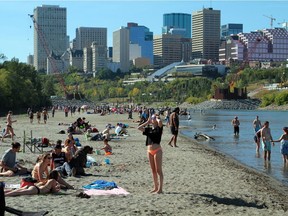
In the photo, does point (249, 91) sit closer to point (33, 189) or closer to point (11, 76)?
point (11, 76)

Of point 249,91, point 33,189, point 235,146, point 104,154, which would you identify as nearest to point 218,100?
point 249,91

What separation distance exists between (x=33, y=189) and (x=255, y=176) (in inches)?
322

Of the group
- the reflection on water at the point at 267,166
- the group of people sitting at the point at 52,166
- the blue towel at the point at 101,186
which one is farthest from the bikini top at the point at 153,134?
the reflection on water at the point at 267,166

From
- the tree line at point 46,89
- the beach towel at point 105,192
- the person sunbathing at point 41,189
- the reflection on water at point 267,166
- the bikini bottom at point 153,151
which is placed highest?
the tree line at point 46,89

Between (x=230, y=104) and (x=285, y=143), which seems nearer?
(x=285, y=143)

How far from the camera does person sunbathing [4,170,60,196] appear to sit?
11750 millimetres

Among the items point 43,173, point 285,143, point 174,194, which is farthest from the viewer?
point 285,143

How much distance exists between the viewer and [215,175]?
661 inches

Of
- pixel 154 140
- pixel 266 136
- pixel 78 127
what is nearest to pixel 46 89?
pixel 78 127

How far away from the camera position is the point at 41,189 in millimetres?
12031

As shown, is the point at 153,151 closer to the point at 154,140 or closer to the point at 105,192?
the point at 154,140

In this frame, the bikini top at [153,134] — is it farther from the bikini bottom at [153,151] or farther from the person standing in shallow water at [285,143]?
the person standing in shallow water at [285,143]

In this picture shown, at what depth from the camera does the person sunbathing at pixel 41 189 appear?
11.8 m

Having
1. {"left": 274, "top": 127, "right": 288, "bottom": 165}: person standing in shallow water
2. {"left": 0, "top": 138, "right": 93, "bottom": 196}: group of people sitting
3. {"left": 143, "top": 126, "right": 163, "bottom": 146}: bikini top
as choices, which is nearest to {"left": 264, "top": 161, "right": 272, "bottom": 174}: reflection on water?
{"left": 274, "top": 127, "right": 288, "bottom": 165}: person standing in shallow water
